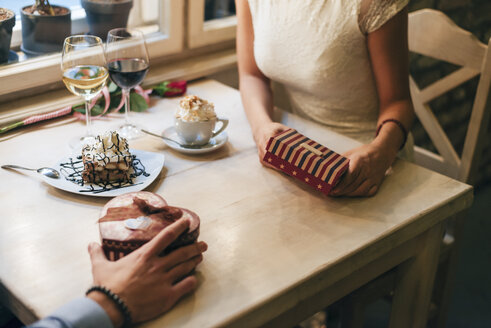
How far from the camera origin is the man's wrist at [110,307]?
0.75 metres

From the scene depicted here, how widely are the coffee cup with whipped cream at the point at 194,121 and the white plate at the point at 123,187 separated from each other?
87mm

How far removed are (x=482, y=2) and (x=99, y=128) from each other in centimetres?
191

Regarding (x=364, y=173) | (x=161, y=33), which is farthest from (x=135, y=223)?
(x=161, y=33)

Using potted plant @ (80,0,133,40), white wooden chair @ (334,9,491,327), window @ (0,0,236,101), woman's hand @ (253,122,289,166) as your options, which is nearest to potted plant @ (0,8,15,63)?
window @ (0,0,236,101)

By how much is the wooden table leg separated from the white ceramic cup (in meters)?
0.54

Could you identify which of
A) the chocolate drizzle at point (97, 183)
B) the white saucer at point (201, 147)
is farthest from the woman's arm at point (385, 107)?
the chocolate drizzle at point (97, 183)

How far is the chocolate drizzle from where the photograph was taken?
1.09 metres

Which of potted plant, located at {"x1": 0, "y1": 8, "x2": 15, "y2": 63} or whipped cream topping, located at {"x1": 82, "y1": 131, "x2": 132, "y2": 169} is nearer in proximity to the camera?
whipped cream topping, located at {"x1": 82, "y1": 131, "x2": 132, "y2": 169}

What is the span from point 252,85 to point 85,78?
0.51 meters

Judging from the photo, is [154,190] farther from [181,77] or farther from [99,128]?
[181,77]

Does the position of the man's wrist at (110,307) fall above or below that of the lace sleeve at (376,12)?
below

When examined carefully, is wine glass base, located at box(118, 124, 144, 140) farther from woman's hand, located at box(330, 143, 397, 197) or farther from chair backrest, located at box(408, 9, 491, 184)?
chair backrest, located at box(408, 9, 491, 184)

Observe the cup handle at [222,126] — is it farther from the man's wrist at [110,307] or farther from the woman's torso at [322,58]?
the man's wrist at [110,307]

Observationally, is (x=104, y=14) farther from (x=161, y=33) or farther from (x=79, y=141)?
(x=79, y=141)
